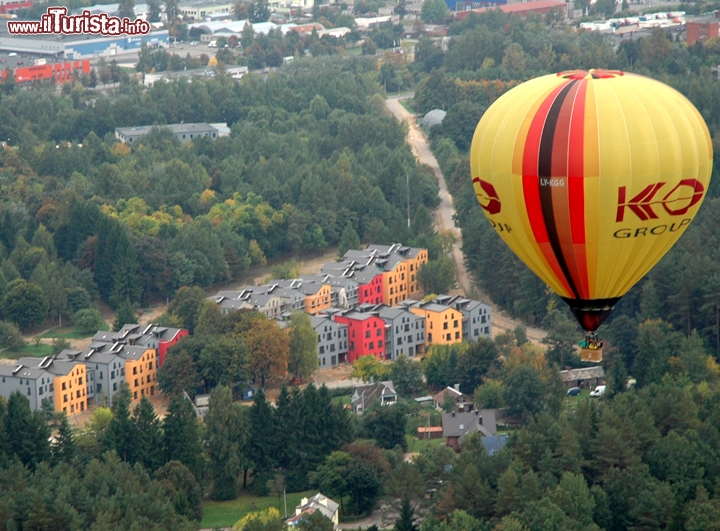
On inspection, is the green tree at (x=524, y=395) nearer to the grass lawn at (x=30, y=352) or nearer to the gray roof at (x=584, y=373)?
the gray roof at (x=584, y=373)

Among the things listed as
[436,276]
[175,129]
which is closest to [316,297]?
[436,276]

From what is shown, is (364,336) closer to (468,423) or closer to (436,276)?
(436,276)

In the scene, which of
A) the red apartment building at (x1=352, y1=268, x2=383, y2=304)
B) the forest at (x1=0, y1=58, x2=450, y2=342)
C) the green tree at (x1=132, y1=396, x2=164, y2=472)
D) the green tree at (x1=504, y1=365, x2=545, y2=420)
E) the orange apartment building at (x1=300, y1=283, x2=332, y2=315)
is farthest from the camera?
the forest at (x1=0, y1=58, x2=450, y2=342)

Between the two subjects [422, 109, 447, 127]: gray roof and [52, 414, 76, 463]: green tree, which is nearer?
[52, 414, 76, 463]: green tree

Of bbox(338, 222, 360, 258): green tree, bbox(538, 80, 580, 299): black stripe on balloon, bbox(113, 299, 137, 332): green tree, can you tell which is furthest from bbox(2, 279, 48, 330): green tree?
bbox(538, 80, 580, 299): black stripe on balloon

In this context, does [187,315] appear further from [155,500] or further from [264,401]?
[155,500]

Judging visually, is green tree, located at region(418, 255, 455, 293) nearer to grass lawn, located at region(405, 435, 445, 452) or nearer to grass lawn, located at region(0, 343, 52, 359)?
grass lawn, located at region(0, 343, 52, 359)
